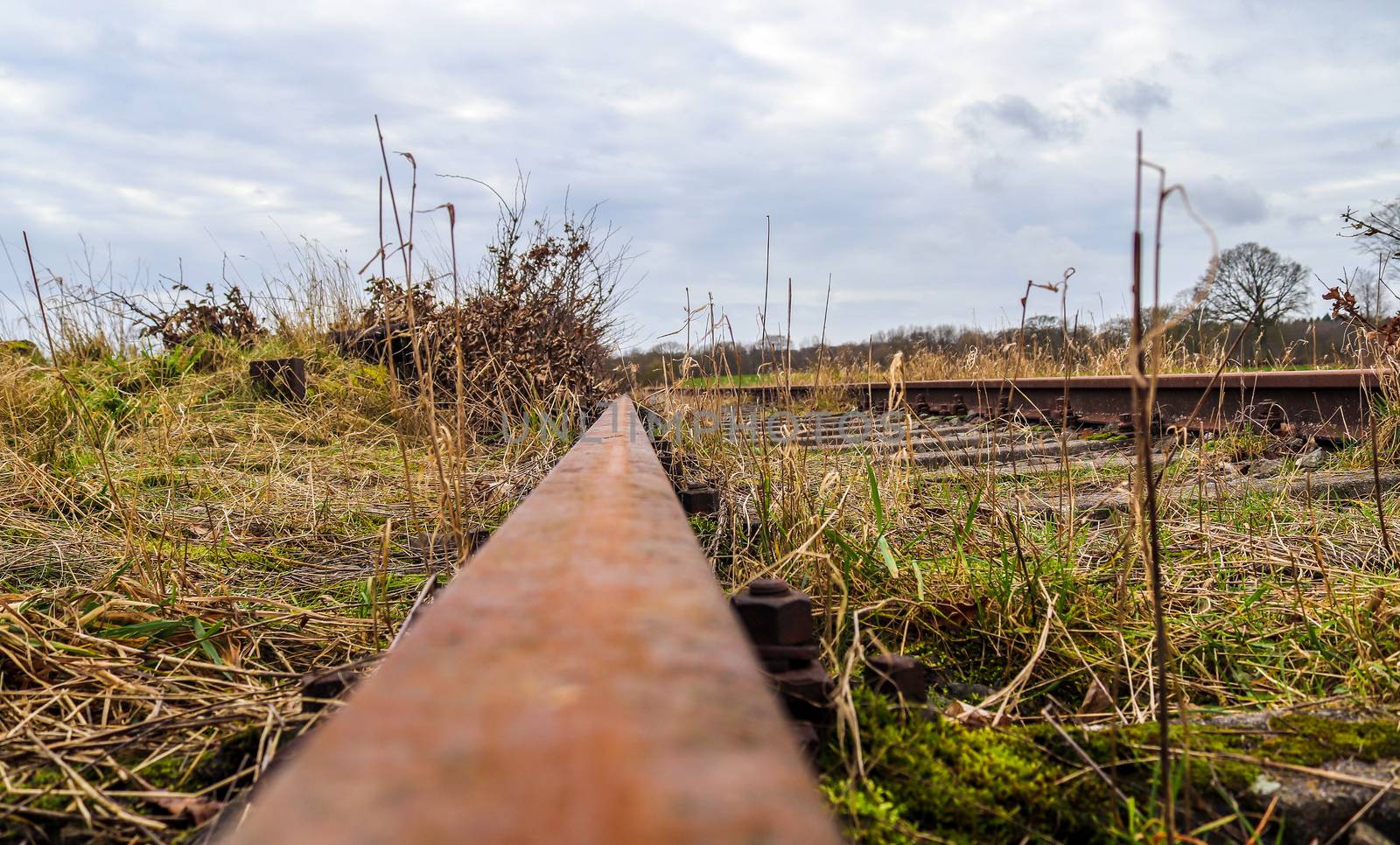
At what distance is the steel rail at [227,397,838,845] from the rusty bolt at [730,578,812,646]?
0.58m

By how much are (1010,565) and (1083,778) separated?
0.94m

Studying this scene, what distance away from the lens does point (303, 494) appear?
4246mm

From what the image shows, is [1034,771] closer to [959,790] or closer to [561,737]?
[959,790]

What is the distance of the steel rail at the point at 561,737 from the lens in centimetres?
39

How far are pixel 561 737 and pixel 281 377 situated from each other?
7.79 meters

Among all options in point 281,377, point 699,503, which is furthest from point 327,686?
point 281,377

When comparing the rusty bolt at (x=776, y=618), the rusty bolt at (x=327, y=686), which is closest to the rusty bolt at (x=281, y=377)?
the rusty bolt at (x=327, y=686)

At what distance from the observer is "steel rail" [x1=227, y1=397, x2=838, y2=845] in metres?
0.39

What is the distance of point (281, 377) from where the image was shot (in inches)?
291

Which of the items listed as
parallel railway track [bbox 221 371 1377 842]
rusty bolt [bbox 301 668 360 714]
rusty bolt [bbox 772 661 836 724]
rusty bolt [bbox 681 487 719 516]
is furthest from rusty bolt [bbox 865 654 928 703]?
rusty bolt [bbox 681 487 719 516]

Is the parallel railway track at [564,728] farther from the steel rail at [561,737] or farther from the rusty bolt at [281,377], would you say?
the rusty bolt at [281,377]

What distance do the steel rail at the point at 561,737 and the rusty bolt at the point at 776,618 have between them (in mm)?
577

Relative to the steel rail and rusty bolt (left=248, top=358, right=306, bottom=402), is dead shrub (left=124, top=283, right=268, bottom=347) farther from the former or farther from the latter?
→ the steel rail

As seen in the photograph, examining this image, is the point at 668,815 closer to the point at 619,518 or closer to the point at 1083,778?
the point at 619,518
